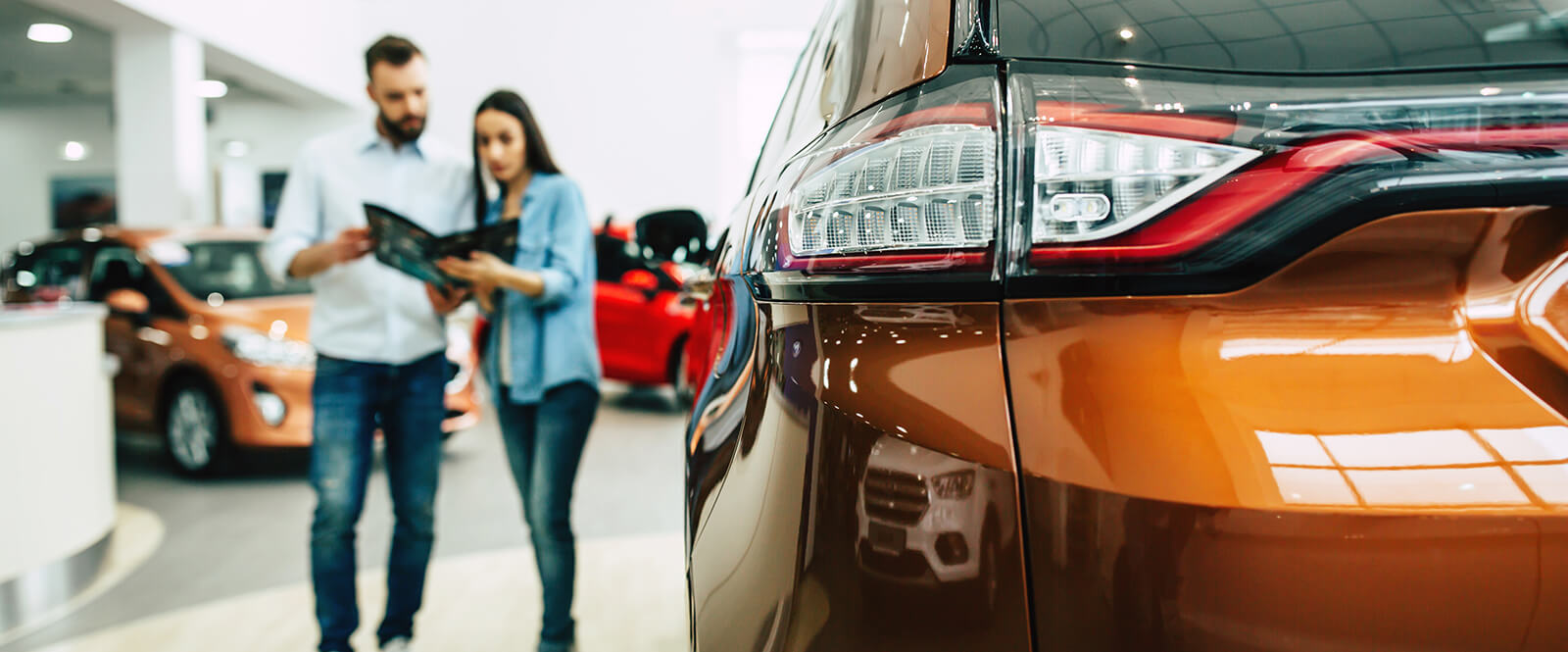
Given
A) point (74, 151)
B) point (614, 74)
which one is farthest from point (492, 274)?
point (74, 151)

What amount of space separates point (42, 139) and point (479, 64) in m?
8.86

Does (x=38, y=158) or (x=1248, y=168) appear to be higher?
(x=38, y=158)

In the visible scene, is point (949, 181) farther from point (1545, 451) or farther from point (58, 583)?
point (58, 583)

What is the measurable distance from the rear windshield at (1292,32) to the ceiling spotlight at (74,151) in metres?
19.6

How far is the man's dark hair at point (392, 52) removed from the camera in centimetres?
224

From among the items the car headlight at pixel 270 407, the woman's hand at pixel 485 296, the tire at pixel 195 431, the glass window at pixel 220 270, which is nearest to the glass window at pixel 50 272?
the glass window at pixel 220 270

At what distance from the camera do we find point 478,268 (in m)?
2.12

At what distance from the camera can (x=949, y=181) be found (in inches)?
28.2

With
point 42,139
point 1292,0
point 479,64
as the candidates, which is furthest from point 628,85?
point 1292,0

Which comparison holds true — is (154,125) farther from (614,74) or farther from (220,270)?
(614,74)

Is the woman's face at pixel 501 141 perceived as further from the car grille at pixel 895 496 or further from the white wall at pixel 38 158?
the white wall at pixel 38 158

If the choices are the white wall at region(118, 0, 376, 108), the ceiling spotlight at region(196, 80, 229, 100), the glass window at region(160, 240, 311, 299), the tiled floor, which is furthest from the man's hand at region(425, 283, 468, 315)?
the ceiling spotlight at region(196, 80, 229, 100)

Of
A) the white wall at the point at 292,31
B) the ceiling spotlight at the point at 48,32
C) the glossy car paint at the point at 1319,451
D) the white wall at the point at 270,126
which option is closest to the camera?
the glossy car paint at the point at 1319,451

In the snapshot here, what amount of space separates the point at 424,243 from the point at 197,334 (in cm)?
341
